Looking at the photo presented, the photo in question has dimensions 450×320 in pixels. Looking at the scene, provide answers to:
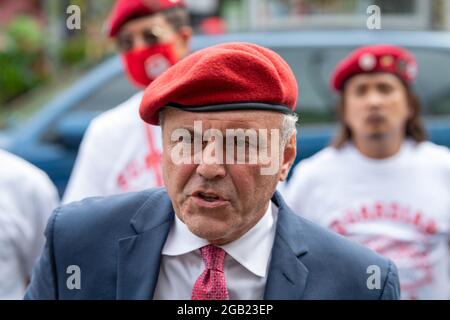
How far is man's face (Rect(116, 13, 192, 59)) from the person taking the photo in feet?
13.0

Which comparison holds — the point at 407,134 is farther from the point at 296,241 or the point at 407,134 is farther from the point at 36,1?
the point at 36,1

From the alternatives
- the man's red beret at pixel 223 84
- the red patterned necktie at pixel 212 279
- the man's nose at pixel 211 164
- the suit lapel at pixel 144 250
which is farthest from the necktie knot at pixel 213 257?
the man's red beret at pixel 223 84

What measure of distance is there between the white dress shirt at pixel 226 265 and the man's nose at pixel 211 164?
→ 0.23m

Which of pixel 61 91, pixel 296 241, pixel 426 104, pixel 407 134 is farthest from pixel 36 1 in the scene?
pixel 296 241

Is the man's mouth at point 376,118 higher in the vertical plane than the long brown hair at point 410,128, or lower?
higher

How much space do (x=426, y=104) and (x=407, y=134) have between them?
2175 millimetres

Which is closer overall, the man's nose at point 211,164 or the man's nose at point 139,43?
the man's nose at point 211,164

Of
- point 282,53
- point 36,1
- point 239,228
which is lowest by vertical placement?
point 36,1

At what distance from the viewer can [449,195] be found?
161 inches

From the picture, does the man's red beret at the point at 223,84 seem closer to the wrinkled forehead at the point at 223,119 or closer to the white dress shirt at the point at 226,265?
the wrinkled forehead at the point at 223,119

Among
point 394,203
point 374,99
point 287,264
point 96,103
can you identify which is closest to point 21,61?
point 96,103

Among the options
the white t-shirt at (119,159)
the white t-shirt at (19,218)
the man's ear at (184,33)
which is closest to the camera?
the white t-shirt at (19,218)

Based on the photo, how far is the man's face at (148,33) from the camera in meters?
3.95

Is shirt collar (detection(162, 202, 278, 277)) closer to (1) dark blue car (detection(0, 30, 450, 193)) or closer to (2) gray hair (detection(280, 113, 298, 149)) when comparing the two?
(2) gray hair (detection(280, 113, 298, 149))
